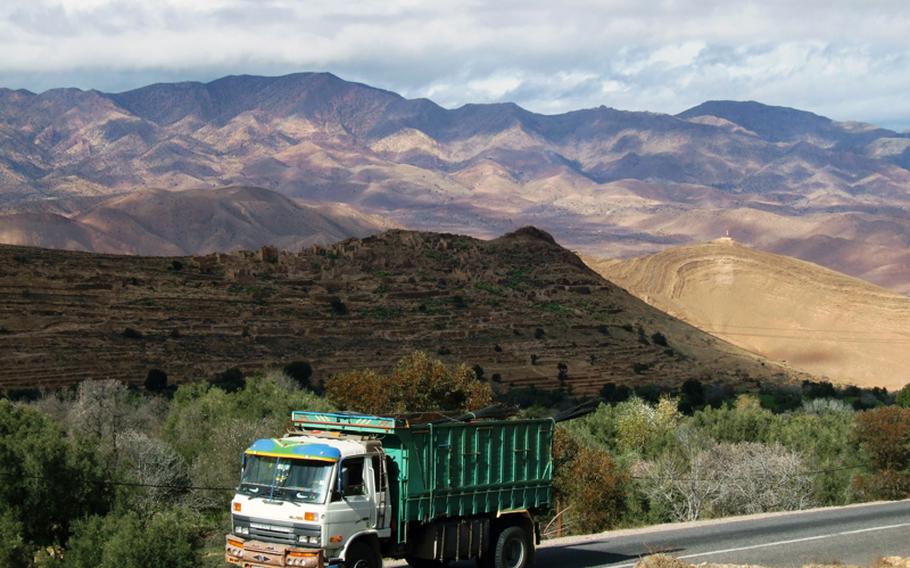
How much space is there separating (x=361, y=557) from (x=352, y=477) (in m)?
1.09

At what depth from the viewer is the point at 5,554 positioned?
1902 cm

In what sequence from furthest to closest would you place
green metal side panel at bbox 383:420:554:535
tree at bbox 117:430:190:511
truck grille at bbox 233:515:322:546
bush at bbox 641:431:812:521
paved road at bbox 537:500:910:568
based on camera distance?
bush at bbox 641:431:812:521
tree at bbox 117:430:190:511
paved road at bbox 537:500:910:568
green metal side panel at bbox 383:420:554:535
truck grille at bbox 233:515:322:546

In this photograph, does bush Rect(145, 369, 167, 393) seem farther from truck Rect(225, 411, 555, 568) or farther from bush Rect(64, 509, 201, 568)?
truck Rect(225, 411, 555, 568)

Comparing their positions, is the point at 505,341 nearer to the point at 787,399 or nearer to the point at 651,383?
the point at 651,383

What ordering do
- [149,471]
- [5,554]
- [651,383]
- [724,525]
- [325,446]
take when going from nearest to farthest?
1. [325,446]
2. [5,554]
3. [724,525]
4. [149,471]
5. [651,383]

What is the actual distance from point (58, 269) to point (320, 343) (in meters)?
17.5

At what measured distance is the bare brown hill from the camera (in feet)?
383

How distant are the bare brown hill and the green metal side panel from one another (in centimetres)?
9475

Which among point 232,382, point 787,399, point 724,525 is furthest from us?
point 787,399

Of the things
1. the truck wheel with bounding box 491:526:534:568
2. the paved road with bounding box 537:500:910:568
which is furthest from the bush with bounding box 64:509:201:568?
the paved road with bounding box 537:500:910:568

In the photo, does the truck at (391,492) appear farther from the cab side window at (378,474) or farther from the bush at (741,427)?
the bush at (741,427)

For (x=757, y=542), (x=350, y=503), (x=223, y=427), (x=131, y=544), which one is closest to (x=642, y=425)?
(x=223, y=427)

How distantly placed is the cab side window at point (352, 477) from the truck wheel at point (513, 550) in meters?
2.80

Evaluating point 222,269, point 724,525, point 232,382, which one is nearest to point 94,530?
point 724,525
